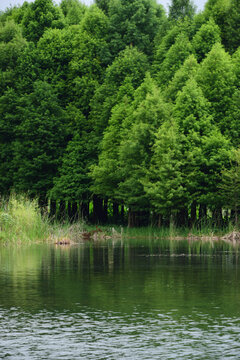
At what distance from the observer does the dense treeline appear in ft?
194

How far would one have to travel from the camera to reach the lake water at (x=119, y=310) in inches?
484

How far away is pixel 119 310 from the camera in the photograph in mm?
16312

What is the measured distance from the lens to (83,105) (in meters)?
74.4

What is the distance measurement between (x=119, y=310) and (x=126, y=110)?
50.8m

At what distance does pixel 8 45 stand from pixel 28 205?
40.2 metres

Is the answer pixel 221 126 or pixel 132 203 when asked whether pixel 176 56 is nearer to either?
pixel 221 126

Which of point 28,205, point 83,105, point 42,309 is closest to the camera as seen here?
point 42,309

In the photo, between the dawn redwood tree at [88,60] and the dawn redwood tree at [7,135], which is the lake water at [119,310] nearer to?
the dawn redwood tree at [7,135]

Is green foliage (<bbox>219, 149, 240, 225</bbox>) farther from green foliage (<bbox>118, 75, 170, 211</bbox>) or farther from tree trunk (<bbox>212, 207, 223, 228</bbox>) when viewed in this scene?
green foliage (<bbox>118, 75, 170, 211</bbox>)

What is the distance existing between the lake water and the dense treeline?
30.2m

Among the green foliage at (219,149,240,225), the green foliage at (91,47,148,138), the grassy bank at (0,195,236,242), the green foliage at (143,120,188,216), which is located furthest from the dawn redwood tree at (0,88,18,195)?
the grassy bank at (0,195,236,242)

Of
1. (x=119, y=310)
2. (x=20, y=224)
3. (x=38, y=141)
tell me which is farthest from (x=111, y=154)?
(x=119, y=310)

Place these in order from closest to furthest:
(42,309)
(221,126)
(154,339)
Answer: (154,339), (42,309), (221,126)

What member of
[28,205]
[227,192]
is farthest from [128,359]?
[227,192]
